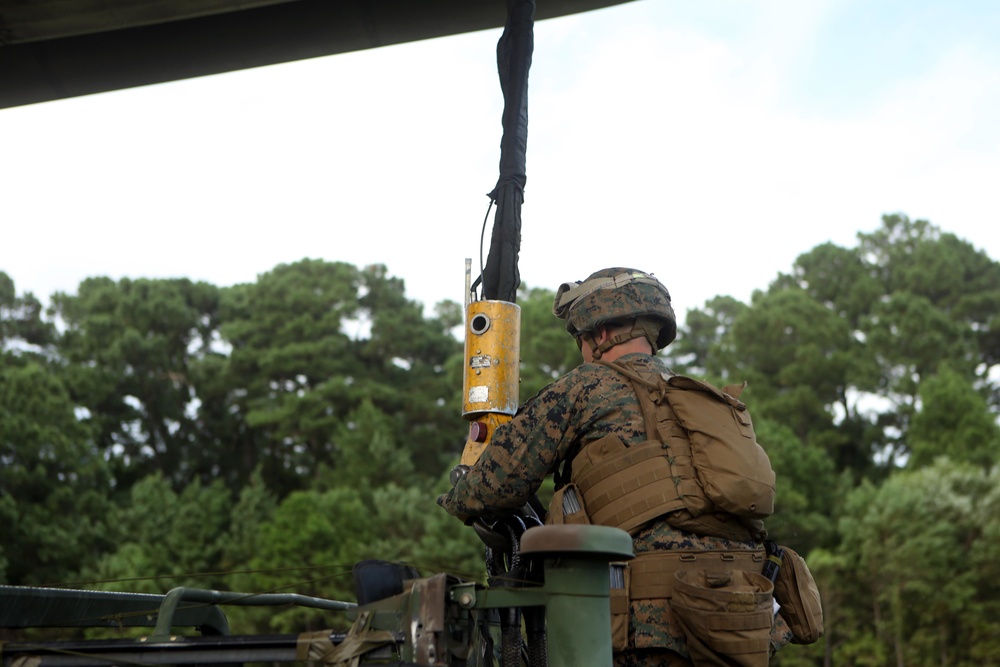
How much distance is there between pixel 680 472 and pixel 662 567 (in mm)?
288

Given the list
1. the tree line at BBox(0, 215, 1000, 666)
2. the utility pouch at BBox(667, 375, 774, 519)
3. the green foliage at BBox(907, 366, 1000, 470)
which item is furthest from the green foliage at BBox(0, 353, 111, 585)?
the utility pouch at BBox(667, 375, 774, 519)

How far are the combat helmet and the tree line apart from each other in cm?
2593

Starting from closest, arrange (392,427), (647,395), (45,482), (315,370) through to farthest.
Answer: (647,395)
(45,482)
(392,427)
(315,370)

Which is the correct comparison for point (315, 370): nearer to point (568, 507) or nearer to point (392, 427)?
point (392, 427)

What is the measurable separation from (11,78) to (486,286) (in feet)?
12.0

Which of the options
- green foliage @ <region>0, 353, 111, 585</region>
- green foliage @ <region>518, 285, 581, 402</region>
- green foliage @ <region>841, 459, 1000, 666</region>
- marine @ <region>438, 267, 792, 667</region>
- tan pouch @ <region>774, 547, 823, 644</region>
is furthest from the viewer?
green foliage @ <region>518, 285, 581, 402</region>

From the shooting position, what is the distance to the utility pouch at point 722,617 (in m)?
3.13

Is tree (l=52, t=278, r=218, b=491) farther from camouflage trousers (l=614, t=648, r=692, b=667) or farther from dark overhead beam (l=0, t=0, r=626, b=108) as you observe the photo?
camouflage trousers (l=614, t=648, r=692, b=667)

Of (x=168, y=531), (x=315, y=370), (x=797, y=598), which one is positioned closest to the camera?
(x=797, y=598)

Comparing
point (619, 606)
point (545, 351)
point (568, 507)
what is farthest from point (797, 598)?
point (545, 351)

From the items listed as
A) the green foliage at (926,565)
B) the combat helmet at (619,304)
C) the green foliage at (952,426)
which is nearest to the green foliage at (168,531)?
the green foliage at (926,565)

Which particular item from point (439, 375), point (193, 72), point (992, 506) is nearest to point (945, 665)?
point (992, 506)

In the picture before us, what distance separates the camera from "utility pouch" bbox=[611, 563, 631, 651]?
3229 mm

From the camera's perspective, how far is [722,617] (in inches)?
123
